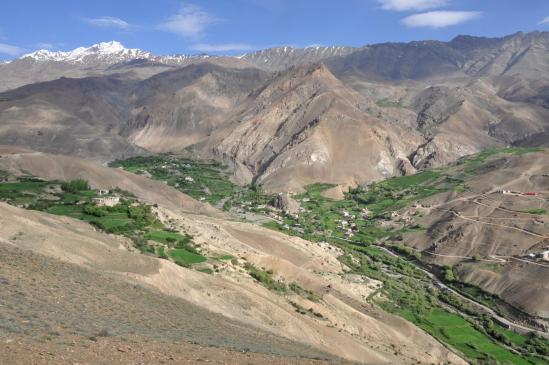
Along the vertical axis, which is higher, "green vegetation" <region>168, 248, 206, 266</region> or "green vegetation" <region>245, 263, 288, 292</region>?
"green vegetation" <region>168, 248, 206, 266</region>

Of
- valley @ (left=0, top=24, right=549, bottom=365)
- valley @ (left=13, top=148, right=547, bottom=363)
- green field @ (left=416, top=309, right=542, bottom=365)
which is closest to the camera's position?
valley @ (left=0, top=24, right=549, bottom=365)

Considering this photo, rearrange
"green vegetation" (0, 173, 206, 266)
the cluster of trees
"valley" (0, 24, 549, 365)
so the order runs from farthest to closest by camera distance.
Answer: the cluster of trees
"green vegetation" (0, 173, 206, 266)
"valley" (0, 24, 549, 365)

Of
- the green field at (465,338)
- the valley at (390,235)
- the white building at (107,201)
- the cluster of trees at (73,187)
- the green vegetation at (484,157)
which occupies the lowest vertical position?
the green field at (465,338)

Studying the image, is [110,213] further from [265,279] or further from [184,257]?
[265,279]

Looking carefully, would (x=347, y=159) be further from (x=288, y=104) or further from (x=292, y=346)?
(x=292, y=346)

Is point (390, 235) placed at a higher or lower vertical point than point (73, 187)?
lower

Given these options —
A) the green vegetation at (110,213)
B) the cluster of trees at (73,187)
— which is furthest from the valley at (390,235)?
the cluster of trees at (73,187)

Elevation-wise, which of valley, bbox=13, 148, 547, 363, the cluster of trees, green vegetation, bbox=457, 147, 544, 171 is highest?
green vegetation, bbox=457, 147, 544, 171

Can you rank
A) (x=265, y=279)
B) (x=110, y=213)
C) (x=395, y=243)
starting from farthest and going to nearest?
(x=395, y=243) < (x=110, y=213) < (x=265, y=279)

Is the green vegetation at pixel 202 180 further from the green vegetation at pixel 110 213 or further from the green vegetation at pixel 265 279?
the green vegetation at pixel 265 279

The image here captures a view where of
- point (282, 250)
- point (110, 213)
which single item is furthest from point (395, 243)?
point (110, 213)

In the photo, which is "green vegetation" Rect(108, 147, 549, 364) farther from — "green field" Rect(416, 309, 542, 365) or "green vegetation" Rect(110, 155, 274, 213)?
"green vegetation" Rect(110, 155, 274, 213)

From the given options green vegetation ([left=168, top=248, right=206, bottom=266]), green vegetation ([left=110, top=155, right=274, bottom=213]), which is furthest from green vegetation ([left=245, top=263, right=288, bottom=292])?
green vegetation ([left=110, top=155, right=274, bottom=213])
